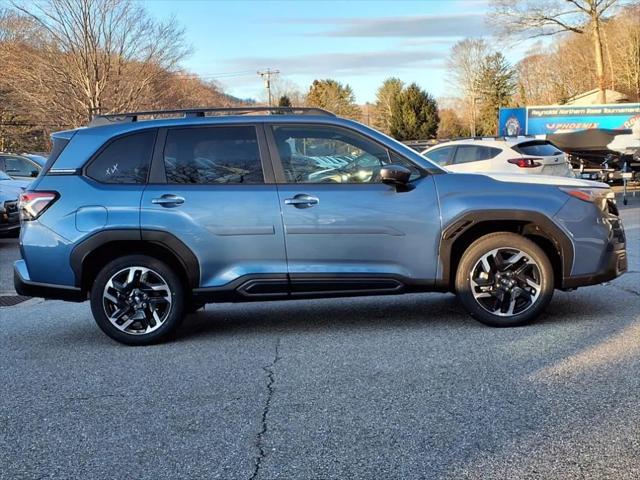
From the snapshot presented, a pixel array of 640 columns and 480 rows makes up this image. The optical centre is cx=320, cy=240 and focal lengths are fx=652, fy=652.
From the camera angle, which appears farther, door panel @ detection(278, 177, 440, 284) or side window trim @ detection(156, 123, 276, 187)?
side window trim @ detection(156, 123, 276, 187)

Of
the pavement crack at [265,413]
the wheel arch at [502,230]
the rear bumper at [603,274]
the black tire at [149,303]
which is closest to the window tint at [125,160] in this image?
the black tire at [149,303]

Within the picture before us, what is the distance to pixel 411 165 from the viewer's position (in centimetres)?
546

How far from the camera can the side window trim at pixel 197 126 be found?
5.40 m

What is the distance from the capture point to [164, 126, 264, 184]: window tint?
5426 millimetres

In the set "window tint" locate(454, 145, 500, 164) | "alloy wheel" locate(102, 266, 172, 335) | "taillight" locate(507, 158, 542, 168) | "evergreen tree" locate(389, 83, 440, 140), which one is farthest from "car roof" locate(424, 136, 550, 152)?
"evergreen tree" locate(389, 83, 440, 140)

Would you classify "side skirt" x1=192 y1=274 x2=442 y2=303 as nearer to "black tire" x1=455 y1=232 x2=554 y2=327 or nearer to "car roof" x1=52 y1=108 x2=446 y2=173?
"black tire" x1=455 y1=232 x2=554 y2=327

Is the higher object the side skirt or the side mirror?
the side mirror

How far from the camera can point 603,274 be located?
216 inches

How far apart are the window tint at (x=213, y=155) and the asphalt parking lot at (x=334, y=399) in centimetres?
140

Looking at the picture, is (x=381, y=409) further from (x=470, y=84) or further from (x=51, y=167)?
(x=470, y=84)

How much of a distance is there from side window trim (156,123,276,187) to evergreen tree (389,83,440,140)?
50040 millimetres

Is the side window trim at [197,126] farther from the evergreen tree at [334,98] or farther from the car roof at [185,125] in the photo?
the evergreen tree at [334,98]

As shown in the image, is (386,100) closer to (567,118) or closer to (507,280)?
(567,118)

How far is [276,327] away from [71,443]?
2.60 metres
